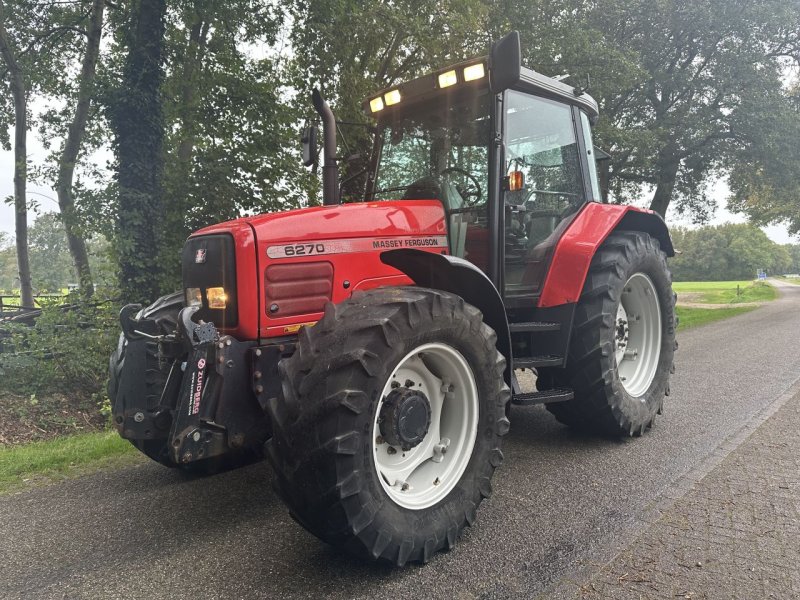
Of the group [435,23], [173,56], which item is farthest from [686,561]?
[435,23]

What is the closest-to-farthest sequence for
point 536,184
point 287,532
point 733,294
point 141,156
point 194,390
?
1. point 194,390
2. point 287,532
3. point 536,184
4. point 141,156
5. point 733,294

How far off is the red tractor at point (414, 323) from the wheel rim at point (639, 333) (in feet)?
0.06

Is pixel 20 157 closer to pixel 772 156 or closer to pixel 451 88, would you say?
pixel 451 88

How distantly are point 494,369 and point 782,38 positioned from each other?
18.0m

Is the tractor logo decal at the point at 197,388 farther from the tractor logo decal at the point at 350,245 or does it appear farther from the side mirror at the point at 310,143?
the side mirror at the point at 310,143

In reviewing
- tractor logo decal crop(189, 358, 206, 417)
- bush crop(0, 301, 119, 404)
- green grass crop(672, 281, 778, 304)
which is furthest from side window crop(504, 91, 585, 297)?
green grass crop(672, 281, 778, 304)

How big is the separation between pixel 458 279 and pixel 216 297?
126 centimetres

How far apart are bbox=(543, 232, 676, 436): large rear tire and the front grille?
1.89 metres

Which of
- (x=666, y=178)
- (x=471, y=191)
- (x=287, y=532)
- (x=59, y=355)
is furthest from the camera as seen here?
(x=666, y=178)

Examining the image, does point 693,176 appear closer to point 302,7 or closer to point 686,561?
point 302,7

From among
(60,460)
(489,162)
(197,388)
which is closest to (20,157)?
Result: (60,460)

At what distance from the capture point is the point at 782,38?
51.0 ft

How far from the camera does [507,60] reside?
2.96m

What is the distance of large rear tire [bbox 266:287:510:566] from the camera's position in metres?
2.19
